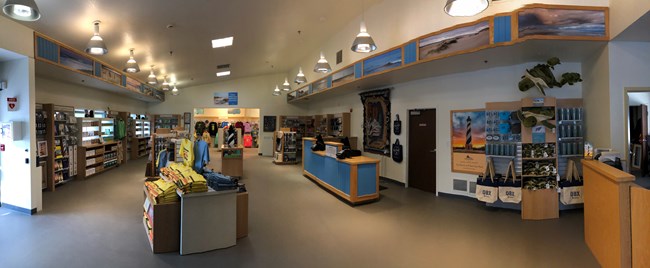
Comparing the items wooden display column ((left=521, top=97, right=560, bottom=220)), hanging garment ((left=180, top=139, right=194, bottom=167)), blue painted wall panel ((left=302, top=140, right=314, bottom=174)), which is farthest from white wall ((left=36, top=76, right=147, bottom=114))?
wooden display column ((left=521, top=97, right=560, bottom=220))

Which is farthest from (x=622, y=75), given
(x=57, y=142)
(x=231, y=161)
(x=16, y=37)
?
(x=57, y=142)

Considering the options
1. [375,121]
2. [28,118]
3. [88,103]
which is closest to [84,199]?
[28,118]

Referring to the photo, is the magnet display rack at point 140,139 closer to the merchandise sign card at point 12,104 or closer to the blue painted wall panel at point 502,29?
the merchandise sign card at point 12,104

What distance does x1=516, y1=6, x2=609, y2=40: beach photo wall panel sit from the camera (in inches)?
157

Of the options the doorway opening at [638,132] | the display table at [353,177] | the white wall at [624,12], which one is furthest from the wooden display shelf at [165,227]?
the doorway opening at [638,132]

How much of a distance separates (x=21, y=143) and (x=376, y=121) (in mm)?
7496

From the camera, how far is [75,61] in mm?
6121

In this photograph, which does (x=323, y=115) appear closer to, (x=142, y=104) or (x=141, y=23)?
(x=141, y=23)

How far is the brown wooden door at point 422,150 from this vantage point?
6609 millimetres

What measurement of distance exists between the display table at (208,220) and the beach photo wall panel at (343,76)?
16.3 feet

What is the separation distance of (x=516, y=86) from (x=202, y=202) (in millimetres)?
5517

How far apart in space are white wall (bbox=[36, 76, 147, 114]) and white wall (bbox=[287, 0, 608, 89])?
310 inches

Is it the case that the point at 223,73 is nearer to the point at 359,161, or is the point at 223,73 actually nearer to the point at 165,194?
the point at 359,161

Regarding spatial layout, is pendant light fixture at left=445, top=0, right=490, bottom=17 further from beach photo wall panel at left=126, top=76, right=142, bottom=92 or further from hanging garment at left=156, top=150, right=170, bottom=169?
beach photo wall panel at left=126, top=76, right=142, bottom=92
